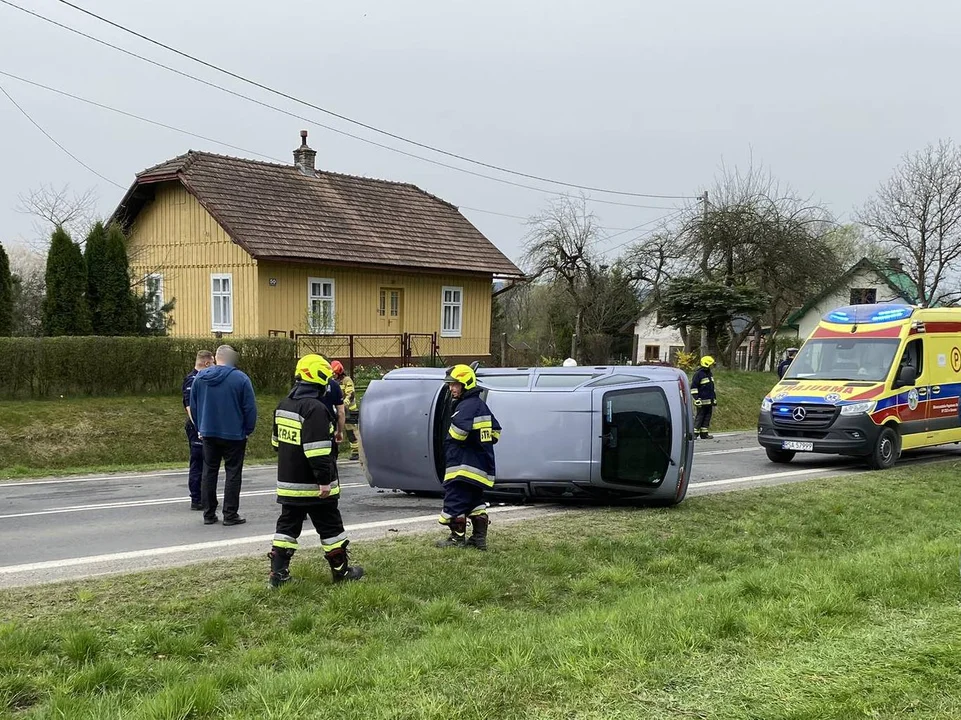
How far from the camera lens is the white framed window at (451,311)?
1203 inches

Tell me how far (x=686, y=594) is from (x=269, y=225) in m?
22.0

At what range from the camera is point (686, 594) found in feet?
20.6

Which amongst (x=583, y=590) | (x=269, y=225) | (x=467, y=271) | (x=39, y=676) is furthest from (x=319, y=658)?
(x=467, y=271)

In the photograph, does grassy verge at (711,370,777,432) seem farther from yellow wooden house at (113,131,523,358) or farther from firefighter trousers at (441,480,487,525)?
firefighter trousers at (441,480,487,525)

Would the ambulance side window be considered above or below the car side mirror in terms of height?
above

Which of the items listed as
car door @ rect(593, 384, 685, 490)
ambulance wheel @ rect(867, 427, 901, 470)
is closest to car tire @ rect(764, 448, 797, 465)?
ambulance wheel @ rect(867, 427, 901, 470)

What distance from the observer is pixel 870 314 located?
15.4 metres

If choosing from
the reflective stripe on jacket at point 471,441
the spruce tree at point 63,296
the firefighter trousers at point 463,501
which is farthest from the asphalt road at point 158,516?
the spruce tree at point 63,296

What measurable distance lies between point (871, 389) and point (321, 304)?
16867 millimetres

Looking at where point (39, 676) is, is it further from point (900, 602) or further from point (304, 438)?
point (900, 602)

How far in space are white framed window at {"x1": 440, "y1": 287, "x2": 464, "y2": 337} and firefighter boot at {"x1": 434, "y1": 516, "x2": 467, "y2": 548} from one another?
74.3ft

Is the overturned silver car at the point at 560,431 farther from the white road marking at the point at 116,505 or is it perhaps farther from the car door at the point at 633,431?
the white road marking at the point at 116,505

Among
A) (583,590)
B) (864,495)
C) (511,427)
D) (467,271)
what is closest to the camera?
(583,590)

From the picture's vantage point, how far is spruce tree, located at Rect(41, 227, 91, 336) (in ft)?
64.8
